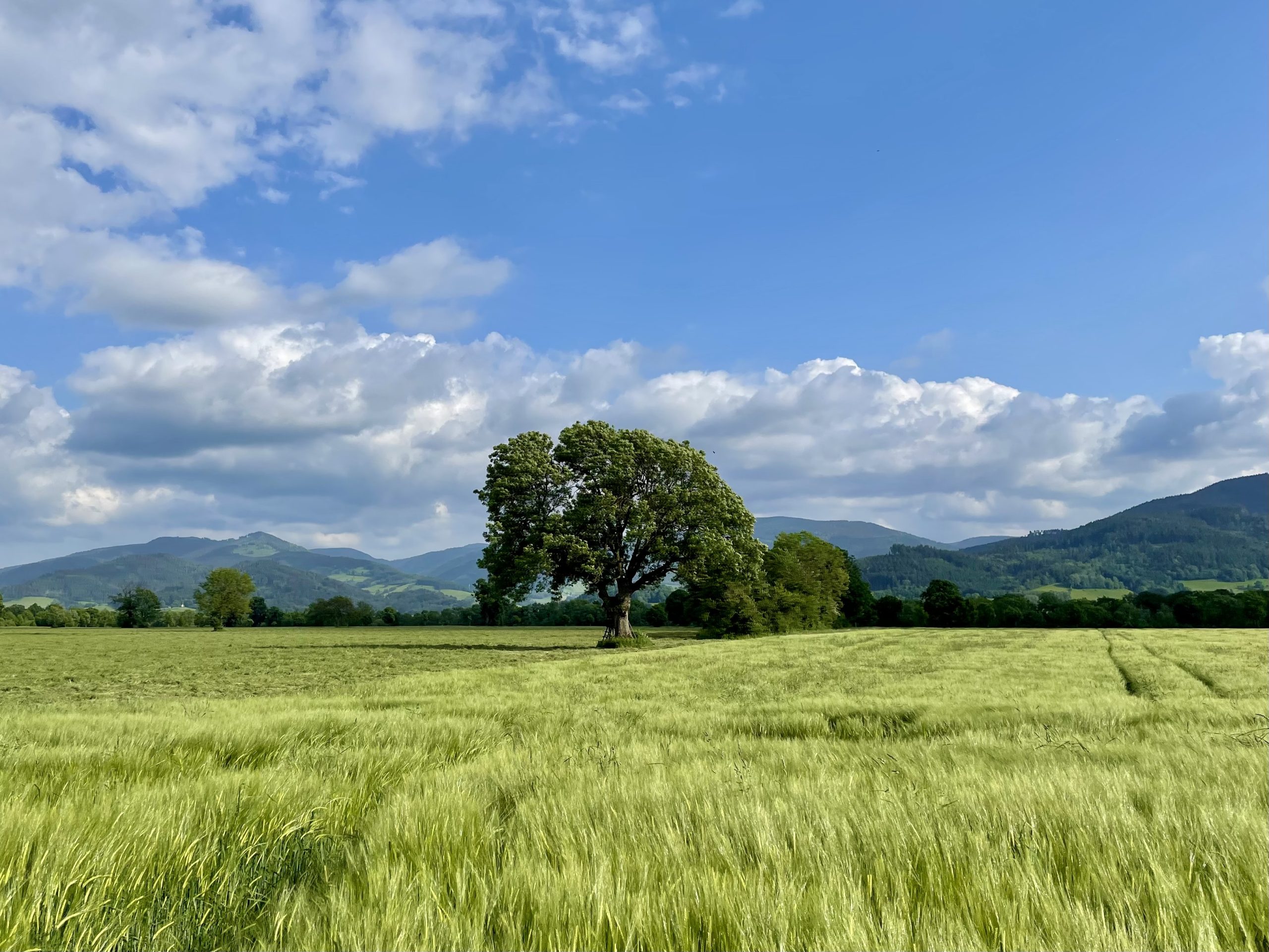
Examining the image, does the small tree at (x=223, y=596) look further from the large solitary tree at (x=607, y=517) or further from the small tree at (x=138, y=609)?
the large solitary tree at (x=607, y=517)

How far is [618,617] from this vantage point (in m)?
45.7

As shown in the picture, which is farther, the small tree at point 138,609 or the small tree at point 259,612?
the small tree at point 259,612

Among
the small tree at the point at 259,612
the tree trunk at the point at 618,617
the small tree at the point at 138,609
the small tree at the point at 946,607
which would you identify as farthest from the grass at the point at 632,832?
the small tree at the point at 259,612

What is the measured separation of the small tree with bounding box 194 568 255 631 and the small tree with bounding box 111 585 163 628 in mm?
17625

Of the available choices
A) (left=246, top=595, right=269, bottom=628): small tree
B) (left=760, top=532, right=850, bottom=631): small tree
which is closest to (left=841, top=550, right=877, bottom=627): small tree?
(left=760, top=532, right=850, bottom=631): small tree

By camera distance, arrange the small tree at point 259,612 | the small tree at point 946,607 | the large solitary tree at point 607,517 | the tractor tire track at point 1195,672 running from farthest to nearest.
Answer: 1. the small tree at point 259,612
2. the small tree at point 946,607
3. the large solitary tree at point 607,517
4. the tractor tire track at point 1195,672

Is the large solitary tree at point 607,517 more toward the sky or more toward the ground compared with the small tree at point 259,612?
more toward the sky

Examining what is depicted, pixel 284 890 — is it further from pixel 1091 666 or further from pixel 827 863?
pixel 1091 666

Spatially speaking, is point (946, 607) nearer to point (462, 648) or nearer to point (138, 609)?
point (462, 648)

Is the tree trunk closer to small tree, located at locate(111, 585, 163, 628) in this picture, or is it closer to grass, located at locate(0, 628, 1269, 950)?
grass, located at locate(0, 628, 1269, 950)

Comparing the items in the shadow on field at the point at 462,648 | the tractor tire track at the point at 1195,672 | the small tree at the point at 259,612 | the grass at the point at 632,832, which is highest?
the grass at the point at 632,832

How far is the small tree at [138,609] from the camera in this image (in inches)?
5098

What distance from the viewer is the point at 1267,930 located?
2287mm

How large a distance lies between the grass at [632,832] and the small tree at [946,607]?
98460 millimetres
